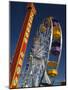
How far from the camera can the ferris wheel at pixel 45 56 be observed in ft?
8.65

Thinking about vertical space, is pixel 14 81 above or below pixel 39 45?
below

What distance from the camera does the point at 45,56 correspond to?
269 cm

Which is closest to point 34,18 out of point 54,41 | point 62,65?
point 54,41

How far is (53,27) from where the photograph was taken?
2.72 metres

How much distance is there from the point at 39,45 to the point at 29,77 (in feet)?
1.07

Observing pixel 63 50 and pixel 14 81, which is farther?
pixel 63 50

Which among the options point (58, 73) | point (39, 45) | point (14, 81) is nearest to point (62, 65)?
point (58, 73)

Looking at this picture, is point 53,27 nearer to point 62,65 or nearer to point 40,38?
point 40,38

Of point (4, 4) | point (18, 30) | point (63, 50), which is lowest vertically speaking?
point (63, 50)

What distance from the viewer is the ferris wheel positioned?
264 centimetres

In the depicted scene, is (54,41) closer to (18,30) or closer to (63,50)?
(63,50)

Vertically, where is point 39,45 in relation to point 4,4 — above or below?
below

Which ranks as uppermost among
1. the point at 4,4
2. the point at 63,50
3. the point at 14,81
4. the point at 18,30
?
the point at 4,4

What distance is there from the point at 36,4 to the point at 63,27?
359mm
